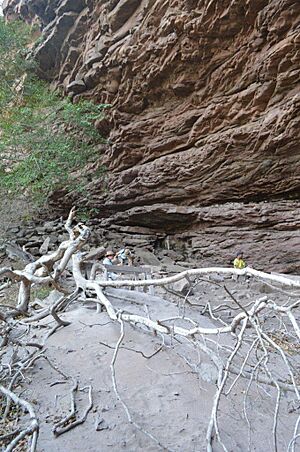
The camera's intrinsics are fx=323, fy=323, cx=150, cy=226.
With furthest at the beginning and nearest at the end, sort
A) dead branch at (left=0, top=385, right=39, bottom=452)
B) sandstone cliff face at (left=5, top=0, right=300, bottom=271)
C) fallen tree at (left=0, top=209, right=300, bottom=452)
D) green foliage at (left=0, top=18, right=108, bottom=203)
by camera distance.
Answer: green foliage at (left=0, top=18, right=108, bottom=203) < sandstone cliff face at (left=5, top=0, right=300, bottom=271) < fallen tree at (left=0, top=209, right=300, bottom=452) < dead branch at (left=0, top=385, right=39, bottom=452)

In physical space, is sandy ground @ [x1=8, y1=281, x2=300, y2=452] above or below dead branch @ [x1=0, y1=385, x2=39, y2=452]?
below

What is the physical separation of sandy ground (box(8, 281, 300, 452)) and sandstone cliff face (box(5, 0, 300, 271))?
6227mm

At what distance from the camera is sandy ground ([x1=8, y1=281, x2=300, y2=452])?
8.04ft

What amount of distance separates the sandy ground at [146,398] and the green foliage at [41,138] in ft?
28.4

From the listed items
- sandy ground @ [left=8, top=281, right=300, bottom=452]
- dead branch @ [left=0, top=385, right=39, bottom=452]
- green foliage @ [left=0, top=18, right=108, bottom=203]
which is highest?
green foliage @ [left=0, top=18, right=108, bottom=203]

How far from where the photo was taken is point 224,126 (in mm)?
9508

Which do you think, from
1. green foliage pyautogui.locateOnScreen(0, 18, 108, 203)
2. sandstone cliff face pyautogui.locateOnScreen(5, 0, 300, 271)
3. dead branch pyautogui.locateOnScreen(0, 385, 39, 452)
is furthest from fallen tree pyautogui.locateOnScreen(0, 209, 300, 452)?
green foliage pyautogui.locateOnScreen(0, 18, 108, 203)

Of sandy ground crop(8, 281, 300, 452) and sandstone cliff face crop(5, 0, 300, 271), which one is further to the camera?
sandstone cliff face crop(5, 0, 300, 271)

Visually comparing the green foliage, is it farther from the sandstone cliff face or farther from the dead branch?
the dead branch

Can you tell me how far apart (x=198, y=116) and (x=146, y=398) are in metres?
8.74

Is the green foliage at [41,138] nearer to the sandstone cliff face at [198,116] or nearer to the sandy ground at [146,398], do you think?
the sandstone cliff face at [198,116]

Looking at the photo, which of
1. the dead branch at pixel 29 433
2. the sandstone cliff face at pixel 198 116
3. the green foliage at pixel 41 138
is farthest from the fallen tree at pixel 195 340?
the green foliage at pixel 41 138

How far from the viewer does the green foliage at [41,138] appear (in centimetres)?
1168

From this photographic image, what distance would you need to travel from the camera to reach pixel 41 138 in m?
12.0
